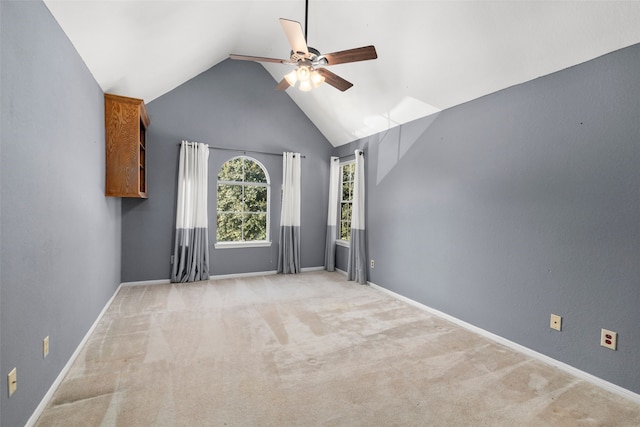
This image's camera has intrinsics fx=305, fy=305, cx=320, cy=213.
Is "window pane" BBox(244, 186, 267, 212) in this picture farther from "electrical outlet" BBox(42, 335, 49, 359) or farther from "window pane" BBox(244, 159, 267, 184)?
"electrical outlet" BBox(42, 335, 49, 359)

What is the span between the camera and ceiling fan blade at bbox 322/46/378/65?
2.18 meters

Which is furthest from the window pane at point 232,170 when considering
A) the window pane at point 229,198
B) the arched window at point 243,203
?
the window pane at point 229,198

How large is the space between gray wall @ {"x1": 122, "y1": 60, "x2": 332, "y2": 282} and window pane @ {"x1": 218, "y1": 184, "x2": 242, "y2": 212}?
0.51ft

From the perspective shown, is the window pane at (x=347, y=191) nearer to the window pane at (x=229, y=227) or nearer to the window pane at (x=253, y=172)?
the window pane at (x=253, y=172)

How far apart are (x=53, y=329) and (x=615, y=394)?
3725 millimetres

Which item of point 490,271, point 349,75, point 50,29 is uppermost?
point 349,75

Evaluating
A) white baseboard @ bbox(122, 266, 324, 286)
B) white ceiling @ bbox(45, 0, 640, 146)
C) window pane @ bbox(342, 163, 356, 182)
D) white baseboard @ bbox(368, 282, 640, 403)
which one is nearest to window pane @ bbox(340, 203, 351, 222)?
window pane @ bbox(342, 163, 356, 182)

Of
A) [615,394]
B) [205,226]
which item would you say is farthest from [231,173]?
[615,394]

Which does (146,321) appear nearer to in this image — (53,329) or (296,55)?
(53,329)

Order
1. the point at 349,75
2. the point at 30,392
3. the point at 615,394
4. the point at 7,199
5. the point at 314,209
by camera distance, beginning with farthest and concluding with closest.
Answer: the point at 314,209, the point at 349,75, the point at 615,394, the point at 30,392, the point at 7,199

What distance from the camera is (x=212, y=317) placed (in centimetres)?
325

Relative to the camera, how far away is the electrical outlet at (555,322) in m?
2.36

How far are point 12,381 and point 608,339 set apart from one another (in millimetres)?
3537

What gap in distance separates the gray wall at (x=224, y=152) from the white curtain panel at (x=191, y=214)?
0.16 meters
